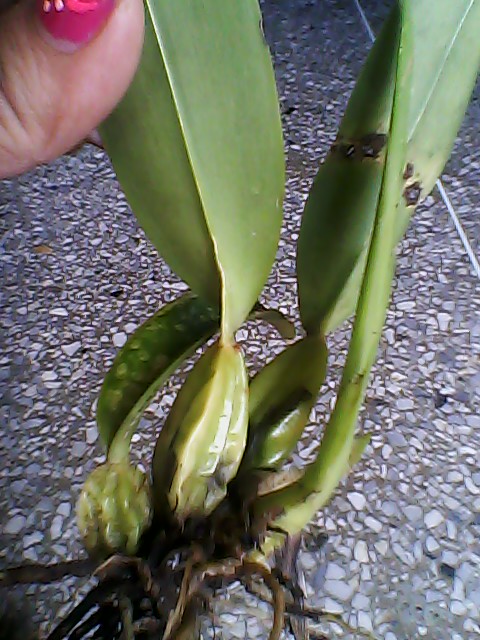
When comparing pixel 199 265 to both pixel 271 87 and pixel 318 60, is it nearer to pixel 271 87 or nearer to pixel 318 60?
pixel 271 87

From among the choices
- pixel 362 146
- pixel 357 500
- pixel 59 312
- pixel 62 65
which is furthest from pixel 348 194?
pixel 59 312

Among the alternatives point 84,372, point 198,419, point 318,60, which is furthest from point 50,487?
point 318,60

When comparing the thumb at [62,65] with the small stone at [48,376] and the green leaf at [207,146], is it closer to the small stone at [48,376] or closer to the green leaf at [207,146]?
the green leaf at [207,146]

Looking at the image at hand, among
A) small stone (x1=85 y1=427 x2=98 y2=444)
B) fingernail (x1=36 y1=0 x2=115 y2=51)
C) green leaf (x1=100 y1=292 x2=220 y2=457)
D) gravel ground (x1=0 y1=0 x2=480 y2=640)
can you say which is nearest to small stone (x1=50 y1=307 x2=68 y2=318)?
gravel ground (x1=0 y1=0 x2=480 y2=640)

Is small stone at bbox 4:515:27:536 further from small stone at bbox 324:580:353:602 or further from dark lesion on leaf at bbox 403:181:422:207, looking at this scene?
dark lesion on leaf at bbox 403:181:422:207

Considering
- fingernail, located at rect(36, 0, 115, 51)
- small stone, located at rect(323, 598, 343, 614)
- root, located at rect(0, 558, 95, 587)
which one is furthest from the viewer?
small stone, located at rect(323, 598, 343, 614)

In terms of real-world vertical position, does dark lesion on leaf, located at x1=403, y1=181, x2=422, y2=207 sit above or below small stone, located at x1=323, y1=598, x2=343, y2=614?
above
